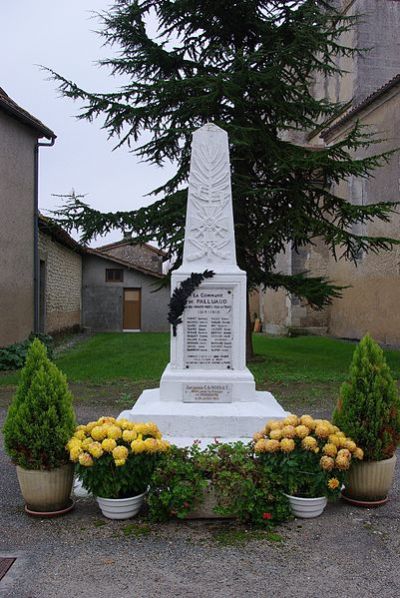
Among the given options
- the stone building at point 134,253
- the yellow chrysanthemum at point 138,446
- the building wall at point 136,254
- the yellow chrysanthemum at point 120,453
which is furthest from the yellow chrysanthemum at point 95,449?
the building wall at point 136,254

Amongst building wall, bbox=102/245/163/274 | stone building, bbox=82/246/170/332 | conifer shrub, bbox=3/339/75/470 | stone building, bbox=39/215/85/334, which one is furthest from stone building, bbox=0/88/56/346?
building wall, bbox=102/245/163/274

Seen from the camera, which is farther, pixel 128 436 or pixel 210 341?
pixel 210 341

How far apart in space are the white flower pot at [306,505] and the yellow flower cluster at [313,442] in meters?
0.20

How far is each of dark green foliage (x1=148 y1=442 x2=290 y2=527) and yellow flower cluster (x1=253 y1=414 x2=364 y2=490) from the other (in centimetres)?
22

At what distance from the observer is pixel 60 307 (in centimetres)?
2311

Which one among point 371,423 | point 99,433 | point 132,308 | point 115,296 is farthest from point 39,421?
point 132,308

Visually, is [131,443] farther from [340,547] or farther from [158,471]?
[340,547]

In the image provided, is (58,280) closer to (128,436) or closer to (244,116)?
(244,116)

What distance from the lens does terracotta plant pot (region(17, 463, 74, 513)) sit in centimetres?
423

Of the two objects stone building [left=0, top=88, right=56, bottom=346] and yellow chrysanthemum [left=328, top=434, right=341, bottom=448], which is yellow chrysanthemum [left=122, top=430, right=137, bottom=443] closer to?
yellow chrysanthemum [left=328, top=434, right=341, bottom=448]

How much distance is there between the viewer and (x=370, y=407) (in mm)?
4547

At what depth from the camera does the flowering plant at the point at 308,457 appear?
4.16m

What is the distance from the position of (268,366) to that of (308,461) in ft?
31.1

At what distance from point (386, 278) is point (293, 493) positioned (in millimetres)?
15333
